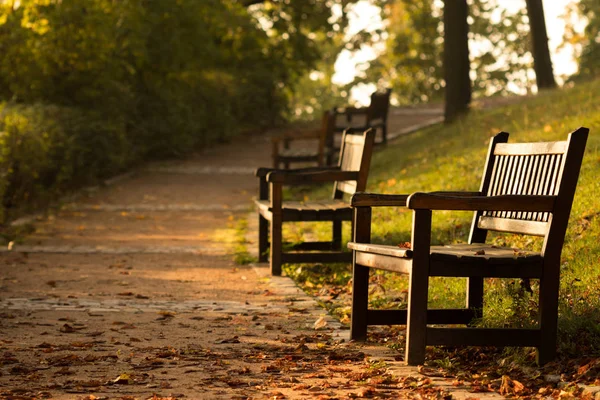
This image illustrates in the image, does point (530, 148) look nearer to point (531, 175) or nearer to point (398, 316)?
point (531, 175)

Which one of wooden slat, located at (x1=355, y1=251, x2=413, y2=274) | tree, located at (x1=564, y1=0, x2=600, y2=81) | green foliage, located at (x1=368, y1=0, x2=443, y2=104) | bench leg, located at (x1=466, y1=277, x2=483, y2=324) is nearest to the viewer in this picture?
wooden slat, located at (x1=355, y1=251, x2=413, y2=274)

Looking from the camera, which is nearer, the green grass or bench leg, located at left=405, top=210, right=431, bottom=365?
bench leg, located at left=405, top=210, right=431, bottom=365

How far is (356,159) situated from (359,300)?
132 inches

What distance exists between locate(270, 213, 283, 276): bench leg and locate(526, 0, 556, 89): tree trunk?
17026 millimetres

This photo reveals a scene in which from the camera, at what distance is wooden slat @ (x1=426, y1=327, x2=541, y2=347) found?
5.71 meters

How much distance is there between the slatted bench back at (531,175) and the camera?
5.79 meters

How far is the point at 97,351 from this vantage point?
6.42 meters

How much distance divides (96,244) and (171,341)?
603 centimetres

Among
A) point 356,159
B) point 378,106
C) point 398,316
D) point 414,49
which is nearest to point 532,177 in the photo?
point 398,316

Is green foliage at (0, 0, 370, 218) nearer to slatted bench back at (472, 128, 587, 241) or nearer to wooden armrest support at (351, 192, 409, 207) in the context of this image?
wooden armrest support at (351, 192, 409, 207)

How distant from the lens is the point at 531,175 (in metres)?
6.20

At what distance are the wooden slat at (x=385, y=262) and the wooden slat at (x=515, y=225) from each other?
779 mm

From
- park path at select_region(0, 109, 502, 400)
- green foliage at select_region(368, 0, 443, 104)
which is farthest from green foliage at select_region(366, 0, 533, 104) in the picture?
park path at select_region(0, 109, 502, 400)

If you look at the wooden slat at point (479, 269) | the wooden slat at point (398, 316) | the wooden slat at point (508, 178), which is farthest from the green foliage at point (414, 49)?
the wooden slat at point (479, 269)
